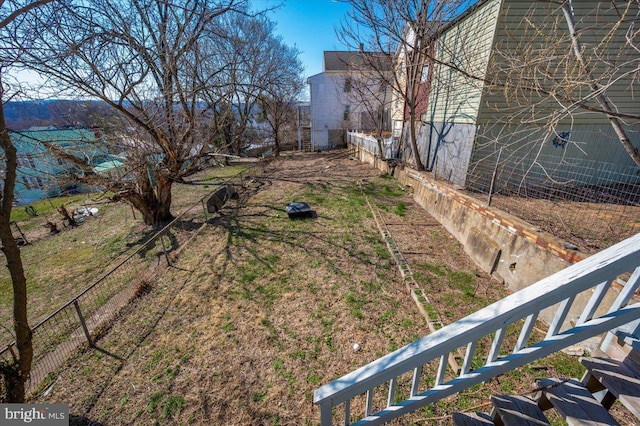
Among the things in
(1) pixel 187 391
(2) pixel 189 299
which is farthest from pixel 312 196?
(1) pixel 187 391

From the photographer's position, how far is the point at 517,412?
159cm

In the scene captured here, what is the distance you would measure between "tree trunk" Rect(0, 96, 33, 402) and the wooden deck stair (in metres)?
4.14

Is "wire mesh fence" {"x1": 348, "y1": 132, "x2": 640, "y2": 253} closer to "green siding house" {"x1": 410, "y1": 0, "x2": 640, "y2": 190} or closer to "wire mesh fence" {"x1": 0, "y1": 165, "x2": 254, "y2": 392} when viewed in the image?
"green siding house" {"x1": 410, "y1": 0, "x2": 640, "y2": 190}

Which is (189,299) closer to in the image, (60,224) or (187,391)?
(187,391)

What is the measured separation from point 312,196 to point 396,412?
363 inches

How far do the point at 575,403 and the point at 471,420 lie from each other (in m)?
0.62

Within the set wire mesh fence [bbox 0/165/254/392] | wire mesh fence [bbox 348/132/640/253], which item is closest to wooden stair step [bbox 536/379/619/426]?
wire mesh fence [bbox 348/132/640/253]

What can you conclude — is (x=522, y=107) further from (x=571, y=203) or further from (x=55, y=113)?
(x=55, y=113)

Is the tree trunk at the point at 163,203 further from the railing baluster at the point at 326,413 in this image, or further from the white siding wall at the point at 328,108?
the white siding wall at the point at 328,108

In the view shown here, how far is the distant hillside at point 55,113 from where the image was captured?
12.4ft

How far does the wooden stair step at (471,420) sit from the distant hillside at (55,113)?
573cm

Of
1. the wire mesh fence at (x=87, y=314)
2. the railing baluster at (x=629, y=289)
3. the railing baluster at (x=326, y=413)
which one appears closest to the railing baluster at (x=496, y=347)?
the railing baluster at (x=629, y=289)

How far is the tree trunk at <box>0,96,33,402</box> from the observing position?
244cm

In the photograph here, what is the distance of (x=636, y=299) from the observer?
288 centimetres
